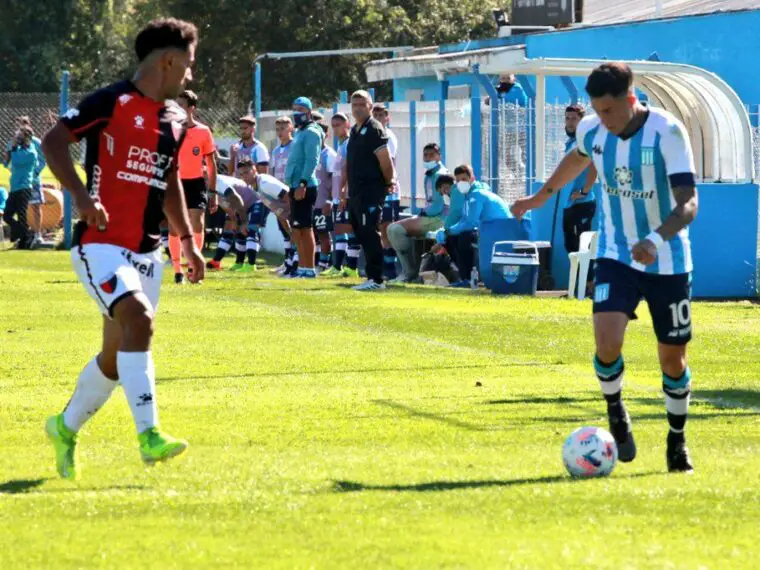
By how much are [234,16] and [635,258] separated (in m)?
45.8

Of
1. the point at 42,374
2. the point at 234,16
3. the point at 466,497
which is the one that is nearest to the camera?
the point at 466,497

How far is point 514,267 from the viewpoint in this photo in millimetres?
20406

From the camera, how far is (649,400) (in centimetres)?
1082

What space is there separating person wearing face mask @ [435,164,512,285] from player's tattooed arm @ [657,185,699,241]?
523 inches

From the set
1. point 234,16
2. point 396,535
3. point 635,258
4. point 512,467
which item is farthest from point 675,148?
point 234,16

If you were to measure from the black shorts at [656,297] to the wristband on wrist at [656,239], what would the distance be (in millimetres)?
414

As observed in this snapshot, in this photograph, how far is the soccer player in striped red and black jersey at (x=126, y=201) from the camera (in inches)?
289

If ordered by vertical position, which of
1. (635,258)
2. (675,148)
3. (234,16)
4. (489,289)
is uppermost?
(234,16)

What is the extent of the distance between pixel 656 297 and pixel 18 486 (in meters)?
3.10

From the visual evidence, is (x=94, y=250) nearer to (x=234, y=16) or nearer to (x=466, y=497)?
(x=466, y=497)

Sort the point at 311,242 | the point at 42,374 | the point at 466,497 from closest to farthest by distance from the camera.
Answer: the point at 466,497
the point at 42,374
the point at 311,242

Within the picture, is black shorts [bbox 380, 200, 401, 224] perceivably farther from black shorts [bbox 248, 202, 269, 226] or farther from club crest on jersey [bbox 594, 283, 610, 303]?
club crest on jersey [bbox 594, 283, 610, 303]

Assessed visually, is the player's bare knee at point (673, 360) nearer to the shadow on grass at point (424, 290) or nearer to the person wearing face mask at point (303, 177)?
the shadow on grass at point (424, 290)

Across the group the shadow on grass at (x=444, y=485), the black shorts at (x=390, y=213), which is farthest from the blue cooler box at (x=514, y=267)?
the shadow on grass at (x=444, y=485)
